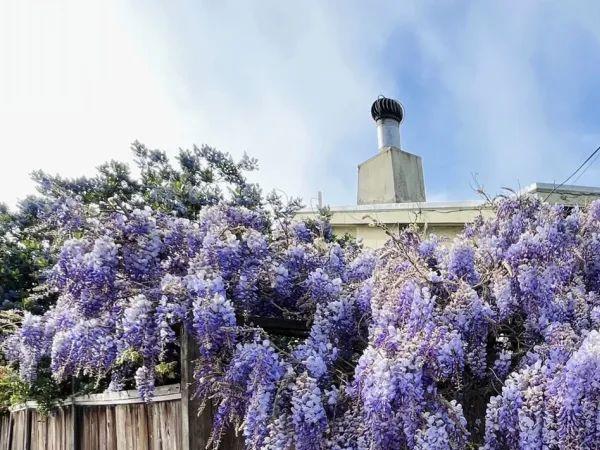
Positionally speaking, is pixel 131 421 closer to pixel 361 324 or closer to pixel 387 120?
pixel 361 324

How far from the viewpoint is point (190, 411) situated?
3162 millimetres

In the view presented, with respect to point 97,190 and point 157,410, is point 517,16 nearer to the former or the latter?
point 97,190

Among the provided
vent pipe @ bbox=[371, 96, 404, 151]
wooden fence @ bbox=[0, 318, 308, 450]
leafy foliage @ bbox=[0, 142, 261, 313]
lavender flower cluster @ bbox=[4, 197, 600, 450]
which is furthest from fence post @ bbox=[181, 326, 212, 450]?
vent pipe @ bbox=[371, 96, 404, 151]

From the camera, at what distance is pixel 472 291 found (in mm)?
2654

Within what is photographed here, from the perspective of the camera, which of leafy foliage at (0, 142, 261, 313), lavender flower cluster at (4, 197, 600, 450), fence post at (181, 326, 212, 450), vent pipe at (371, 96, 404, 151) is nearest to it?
lavender flower cluster at (4, 197, 600, 450)

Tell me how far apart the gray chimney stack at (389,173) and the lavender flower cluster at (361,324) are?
6486 millimetres

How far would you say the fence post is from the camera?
3.11 m

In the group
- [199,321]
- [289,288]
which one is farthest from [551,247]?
[199,321]

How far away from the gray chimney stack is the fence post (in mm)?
6888

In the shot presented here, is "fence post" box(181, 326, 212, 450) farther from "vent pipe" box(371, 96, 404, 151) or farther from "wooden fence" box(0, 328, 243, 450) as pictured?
"vent pipe" box(371, 96, 404, 151)

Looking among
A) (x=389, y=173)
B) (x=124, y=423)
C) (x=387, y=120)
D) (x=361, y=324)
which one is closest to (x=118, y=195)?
(x=124, y=423)

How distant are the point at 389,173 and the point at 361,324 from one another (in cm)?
722

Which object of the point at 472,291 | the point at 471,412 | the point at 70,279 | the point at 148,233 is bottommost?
the point at 471,412

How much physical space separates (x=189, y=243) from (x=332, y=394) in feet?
3.60
